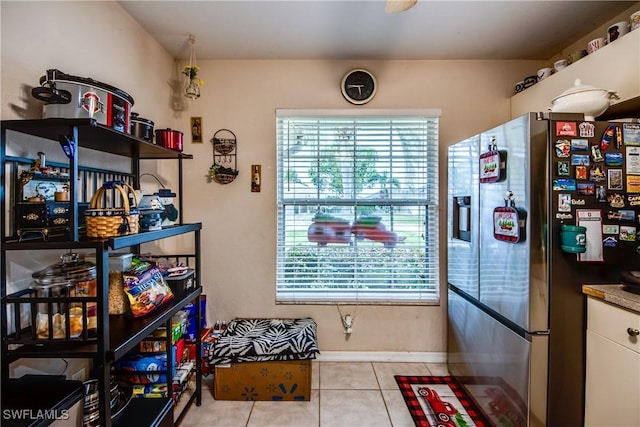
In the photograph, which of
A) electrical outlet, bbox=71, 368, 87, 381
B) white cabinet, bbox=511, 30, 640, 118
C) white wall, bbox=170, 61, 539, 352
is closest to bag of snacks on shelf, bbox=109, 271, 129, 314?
electrical outlet, bbox=71, 368, 87, 381

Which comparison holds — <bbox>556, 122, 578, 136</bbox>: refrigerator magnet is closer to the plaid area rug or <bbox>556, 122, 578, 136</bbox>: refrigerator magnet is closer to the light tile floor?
the plaid area rug

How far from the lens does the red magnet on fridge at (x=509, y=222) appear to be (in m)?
1.41

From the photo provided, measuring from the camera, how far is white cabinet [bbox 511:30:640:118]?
1442 mm

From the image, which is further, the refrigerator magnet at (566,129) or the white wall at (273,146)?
the white wall at (273,146)

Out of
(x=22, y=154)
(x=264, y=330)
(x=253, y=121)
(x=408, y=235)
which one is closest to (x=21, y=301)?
(x=22, y=154)

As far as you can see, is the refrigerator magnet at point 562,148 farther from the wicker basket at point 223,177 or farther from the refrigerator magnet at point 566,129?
the wicker basket at point 223,177

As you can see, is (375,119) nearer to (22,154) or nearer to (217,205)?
(217,205)

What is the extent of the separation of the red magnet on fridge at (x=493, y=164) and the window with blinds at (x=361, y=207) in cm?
67

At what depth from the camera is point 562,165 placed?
4.45ft

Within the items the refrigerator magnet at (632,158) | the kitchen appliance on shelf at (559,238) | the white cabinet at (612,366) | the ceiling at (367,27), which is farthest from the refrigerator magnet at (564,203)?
the ceiling at (367,27)

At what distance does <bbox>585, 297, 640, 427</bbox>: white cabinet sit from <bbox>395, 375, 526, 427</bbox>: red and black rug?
0.32m

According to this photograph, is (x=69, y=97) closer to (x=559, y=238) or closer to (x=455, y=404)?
(x=559, y=238)

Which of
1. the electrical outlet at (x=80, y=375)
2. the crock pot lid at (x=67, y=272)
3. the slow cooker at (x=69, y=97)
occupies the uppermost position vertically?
the slow cooker at (x=69, y=97)

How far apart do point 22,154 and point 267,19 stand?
1465mm
